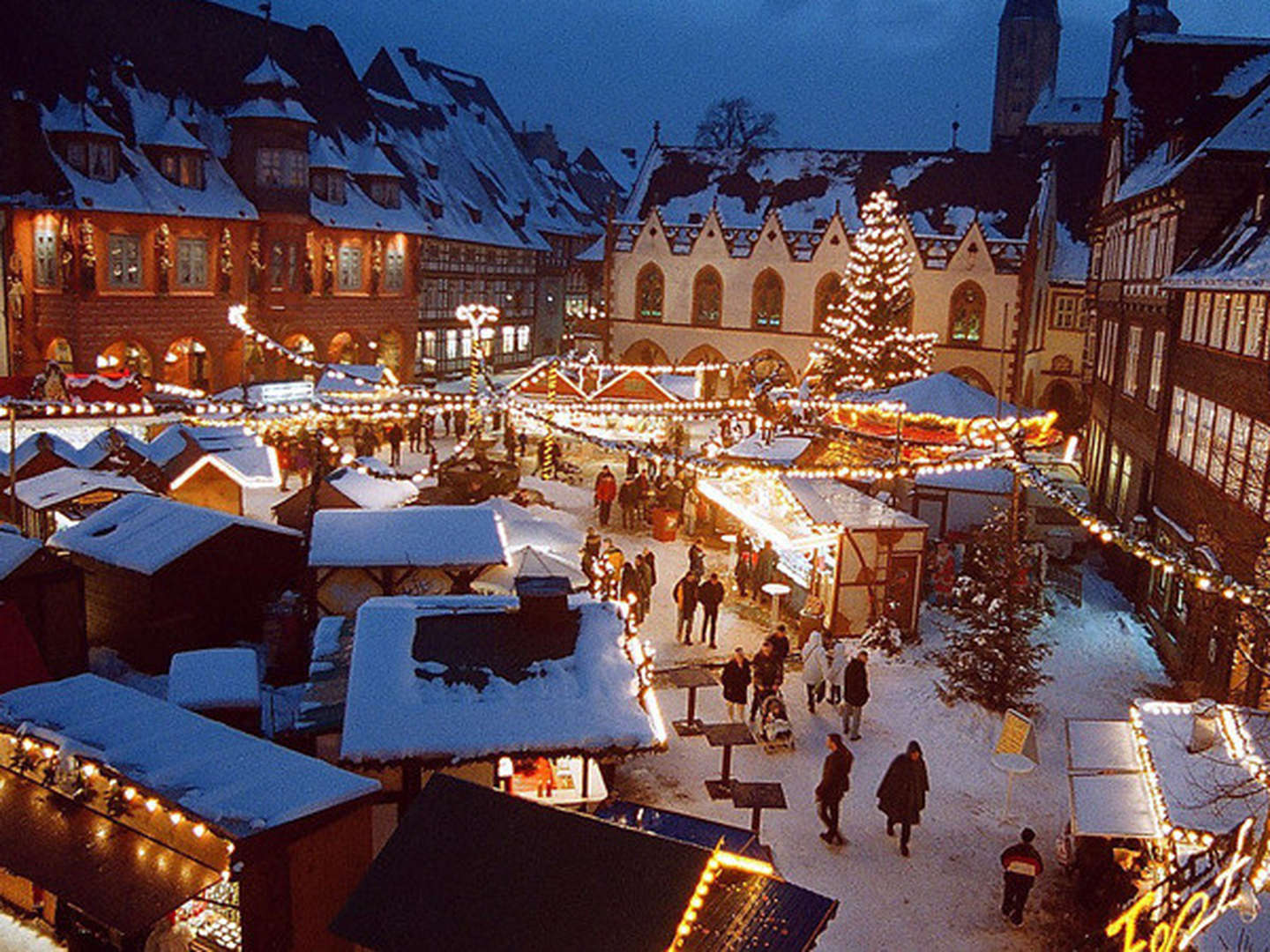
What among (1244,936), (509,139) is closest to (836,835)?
(1244,936)

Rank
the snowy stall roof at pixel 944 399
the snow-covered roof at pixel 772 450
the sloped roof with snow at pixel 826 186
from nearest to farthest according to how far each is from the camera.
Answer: the snow-covered roof at pixel 772 450
the snowy stall roof at pixel 944 399
the sloped roof with snow at pixel 826 186

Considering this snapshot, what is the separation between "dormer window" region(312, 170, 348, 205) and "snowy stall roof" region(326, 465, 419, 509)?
23532 millimetres

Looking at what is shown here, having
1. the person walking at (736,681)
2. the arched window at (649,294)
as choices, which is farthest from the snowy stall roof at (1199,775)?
the arched window at (649,294)

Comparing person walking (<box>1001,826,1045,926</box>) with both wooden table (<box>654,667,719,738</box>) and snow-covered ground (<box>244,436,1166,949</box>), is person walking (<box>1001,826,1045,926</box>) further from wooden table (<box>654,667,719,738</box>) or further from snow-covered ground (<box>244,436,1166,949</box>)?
wooden table (<box>654,667,719,738</box>)

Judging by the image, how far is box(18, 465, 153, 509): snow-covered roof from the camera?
1932 centimetres

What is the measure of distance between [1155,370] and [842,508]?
784 cm

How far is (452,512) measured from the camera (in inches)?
635

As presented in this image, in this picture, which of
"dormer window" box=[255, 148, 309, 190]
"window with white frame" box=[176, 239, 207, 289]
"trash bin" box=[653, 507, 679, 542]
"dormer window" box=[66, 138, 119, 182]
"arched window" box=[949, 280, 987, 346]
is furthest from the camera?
"arched window" box=[949, 280, 987, 346]

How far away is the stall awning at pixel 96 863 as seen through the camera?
766 cm

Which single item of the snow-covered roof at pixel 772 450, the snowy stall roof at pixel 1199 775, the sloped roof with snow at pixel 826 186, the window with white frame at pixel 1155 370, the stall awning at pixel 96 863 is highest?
the sloped roof with snow at pixel 826 186

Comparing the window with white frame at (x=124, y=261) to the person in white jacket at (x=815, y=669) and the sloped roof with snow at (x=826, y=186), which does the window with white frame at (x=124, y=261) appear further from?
the person in white jacket at (x=815, y=669)

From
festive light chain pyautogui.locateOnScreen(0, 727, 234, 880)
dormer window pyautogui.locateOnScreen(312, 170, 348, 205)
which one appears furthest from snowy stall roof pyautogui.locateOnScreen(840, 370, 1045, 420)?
dormer window pyautogui.locateOnScreen(312, 170, 348, 205)

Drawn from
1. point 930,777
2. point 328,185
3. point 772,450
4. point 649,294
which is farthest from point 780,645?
point 649,294

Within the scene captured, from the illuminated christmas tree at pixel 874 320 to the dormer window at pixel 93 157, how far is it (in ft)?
78.3
